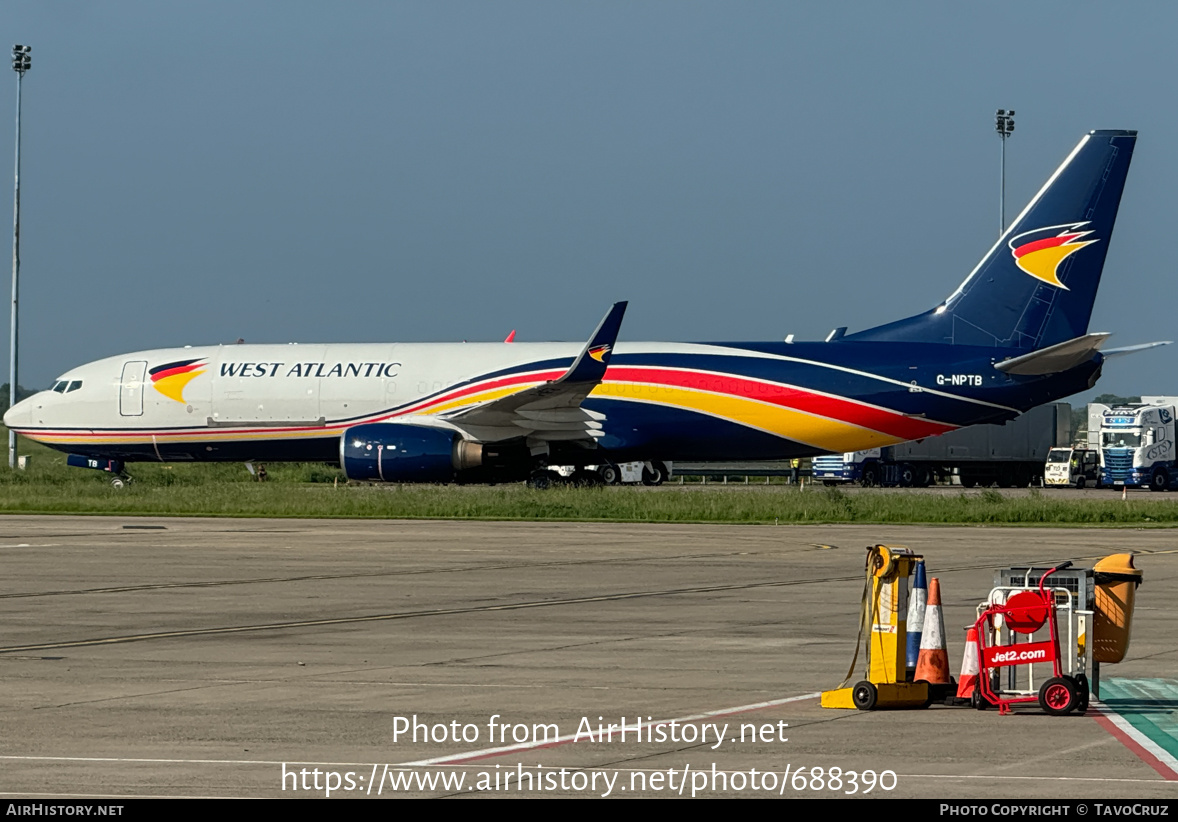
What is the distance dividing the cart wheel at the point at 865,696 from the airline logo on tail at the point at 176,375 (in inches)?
1491

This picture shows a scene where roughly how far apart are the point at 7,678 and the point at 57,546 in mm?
15569

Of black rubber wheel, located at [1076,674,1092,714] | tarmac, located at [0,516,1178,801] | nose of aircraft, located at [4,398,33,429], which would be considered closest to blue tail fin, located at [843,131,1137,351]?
tarmac, located at [0,516,1178,801]

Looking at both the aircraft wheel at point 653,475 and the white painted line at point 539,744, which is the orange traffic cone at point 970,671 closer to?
the white painted line at point 539,744

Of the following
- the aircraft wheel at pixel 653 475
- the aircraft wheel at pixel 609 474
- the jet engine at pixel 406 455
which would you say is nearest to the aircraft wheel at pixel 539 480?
the jet engine at pixel 406 455

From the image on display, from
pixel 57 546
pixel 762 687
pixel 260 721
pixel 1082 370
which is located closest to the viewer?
pixel 260 721

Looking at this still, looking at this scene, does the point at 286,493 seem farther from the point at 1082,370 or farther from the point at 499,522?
the point at 1082,370

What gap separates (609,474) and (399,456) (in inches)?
582

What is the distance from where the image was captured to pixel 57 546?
89.5 ft

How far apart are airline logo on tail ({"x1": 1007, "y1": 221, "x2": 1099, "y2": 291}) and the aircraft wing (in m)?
11.1

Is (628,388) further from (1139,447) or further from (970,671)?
(1139,447)

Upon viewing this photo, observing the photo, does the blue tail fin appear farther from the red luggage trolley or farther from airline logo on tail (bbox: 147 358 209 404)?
the red luggage trolley

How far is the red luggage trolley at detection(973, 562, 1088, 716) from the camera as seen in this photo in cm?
1060

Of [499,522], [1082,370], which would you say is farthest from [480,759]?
[1082,370]

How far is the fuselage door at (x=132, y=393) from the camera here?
153 ft
